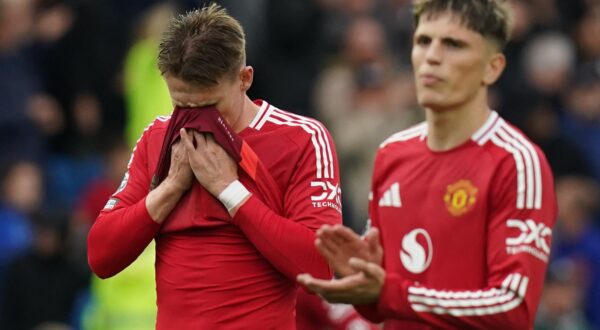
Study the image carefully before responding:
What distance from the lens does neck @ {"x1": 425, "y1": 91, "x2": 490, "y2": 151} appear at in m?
5.68

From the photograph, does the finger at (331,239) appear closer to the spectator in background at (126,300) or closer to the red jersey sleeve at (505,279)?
the red jersey sleeve at (505,279)

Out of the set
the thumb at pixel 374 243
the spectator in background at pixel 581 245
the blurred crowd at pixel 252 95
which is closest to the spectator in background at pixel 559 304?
the blurred crowd at pixel 252 95

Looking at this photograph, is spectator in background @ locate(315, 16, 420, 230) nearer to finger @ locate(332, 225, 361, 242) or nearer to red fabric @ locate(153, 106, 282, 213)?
red fabric @ locate(153, 106, 282, 213)

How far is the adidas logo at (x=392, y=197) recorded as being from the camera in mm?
5766

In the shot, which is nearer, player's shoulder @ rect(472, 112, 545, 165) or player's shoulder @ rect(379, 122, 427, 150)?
player's shoulder @ rect(472, 112, 545, 165)

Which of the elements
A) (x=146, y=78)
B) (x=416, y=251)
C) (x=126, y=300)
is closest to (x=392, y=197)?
(x=416, y=251)

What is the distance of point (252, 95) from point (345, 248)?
6.55m

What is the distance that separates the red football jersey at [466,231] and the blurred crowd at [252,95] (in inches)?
192

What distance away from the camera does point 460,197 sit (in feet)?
18.2

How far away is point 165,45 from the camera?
552 centimetres

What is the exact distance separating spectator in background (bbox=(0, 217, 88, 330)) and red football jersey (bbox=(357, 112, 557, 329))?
5.28 metres

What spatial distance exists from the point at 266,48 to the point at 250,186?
7.56 metres

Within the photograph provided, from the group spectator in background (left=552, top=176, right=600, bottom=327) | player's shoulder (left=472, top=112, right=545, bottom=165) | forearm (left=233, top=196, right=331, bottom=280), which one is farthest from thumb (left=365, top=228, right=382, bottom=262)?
spectator in background (left=552, top=176, right=600, bottom=327)

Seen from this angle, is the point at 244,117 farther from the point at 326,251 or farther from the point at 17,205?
the point at 17,205
